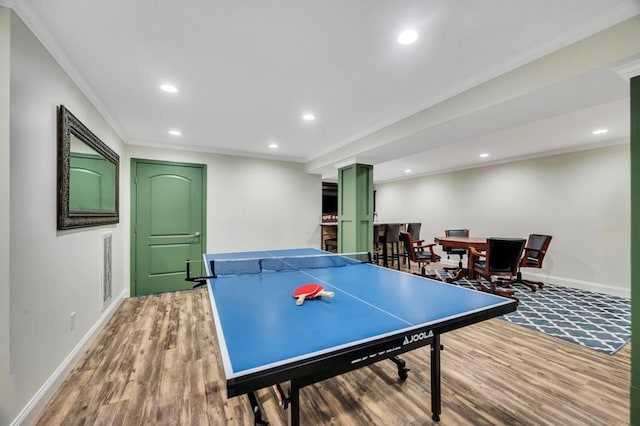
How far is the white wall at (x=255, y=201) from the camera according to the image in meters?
4.65

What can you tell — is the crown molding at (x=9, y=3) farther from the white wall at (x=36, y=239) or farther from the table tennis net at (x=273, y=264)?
the table tennis net at (x=273, y=264)

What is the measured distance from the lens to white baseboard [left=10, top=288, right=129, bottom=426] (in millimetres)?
1537

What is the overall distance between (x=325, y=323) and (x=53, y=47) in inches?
101

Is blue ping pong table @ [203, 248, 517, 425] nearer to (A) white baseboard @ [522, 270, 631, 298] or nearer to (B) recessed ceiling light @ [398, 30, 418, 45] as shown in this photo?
(B) recessed ceiling light @ [398, 30, 418, 45]

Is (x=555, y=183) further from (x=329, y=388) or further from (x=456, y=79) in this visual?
(x=329, y=388)

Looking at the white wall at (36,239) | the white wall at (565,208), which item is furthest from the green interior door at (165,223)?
the white wall at (565,208)

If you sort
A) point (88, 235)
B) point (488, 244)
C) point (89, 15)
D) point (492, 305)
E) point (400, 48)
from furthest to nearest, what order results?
point (488, 244) → point (88, 235) → point (400, 48) → point (89, 15) → point (492, 305)

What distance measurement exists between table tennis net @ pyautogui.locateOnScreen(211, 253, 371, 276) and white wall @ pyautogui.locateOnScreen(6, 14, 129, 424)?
1045 mm

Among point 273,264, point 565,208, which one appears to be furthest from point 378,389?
point 565,208

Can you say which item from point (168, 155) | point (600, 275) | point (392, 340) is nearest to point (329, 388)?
point (392, 340)

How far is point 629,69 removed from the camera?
1.58m

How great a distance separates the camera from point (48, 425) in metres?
1.59

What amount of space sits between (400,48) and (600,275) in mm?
5087

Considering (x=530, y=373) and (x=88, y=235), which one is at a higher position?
(x=88, y=235)
